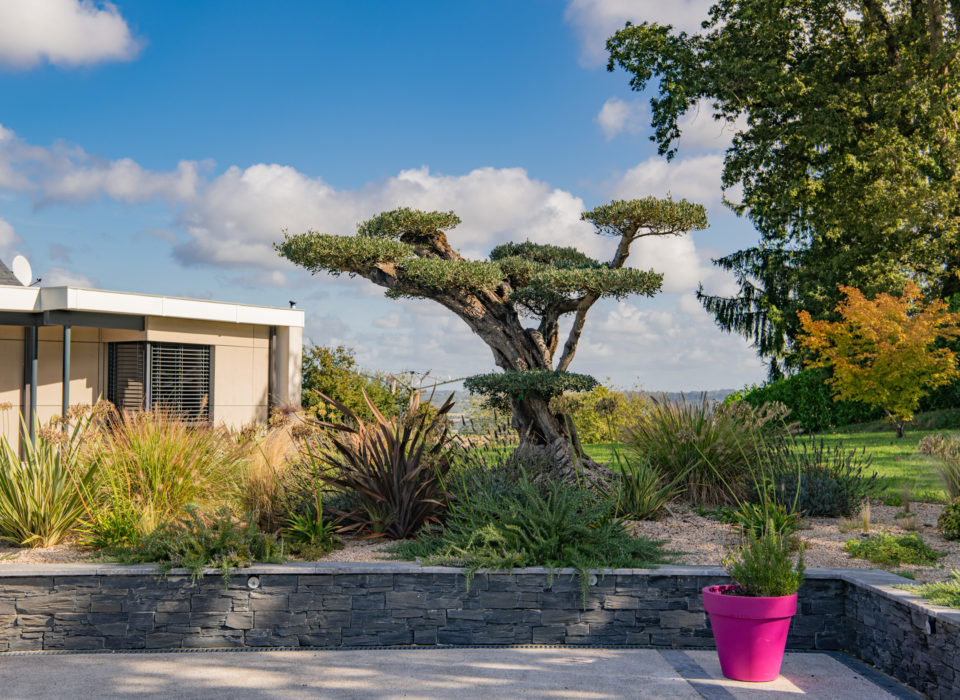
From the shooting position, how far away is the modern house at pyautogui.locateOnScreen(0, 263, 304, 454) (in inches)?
482

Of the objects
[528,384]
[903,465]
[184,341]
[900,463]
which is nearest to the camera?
[528,384]

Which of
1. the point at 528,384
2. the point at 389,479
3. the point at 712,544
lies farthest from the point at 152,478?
the point at 712,544

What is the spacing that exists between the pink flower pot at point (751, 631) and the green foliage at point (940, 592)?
2.35 ft

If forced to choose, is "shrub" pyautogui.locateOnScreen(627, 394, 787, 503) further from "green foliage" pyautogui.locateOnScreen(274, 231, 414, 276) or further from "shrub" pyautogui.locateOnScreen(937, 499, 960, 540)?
"green foliage" pyautogui.locateOnScreen(274, 231, 414, 276)

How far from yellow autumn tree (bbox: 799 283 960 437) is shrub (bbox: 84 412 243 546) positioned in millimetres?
11404

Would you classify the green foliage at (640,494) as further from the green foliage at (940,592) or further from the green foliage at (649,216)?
the green foliage at (649,216)

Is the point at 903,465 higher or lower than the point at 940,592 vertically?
higher

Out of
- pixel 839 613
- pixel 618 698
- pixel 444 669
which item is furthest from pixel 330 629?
pixel 839 613

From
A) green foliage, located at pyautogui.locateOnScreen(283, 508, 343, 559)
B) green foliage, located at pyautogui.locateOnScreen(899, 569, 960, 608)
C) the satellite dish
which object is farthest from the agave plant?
the satellite dish

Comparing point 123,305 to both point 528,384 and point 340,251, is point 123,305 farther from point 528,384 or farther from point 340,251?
point 528,384

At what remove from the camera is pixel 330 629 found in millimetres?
4480

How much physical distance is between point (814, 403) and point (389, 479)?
14.6 metres

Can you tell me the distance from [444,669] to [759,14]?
16.2 meters

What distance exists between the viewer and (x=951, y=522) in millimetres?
5516
